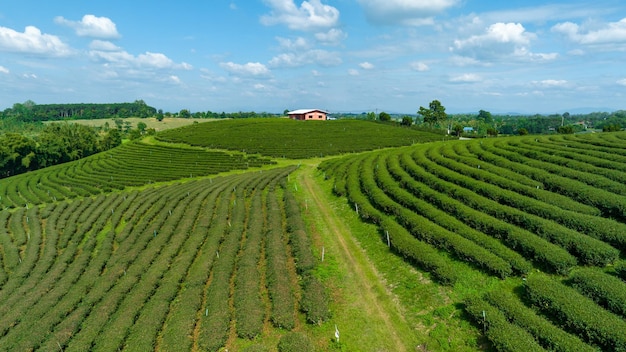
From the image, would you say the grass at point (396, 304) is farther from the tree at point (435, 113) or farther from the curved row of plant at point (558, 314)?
the tree at point (435, 113)

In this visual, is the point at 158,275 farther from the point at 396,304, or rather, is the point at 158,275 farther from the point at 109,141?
the point at 109,141

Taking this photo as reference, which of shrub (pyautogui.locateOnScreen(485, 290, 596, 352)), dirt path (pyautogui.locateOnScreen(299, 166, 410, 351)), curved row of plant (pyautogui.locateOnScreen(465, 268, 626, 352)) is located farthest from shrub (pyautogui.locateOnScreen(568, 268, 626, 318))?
dirt path (pyautogui.locateOnScreen(299, 166, 410, 351))

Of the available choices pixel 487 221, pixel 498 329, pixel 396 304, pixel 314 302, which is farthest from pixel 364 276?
pixel 487 221

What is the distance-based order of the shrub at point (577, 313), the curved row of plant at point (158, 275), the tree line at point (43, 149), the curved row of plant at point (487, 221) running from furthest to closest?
the tree line at point (43, 149) < the curved row of plant at point (487, 221) < the curved row of plant at point (158, 275) < the shrub at point (577, 313)

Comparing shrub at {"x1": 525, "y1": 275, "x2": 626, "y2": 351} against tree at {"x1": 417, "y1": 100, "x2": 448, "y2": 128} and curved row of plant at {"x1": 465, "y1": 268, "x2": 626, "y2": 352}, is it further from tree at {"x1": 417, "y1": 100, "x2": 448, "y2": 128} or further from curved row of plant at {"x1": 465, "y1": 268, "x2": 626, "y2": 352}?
tree at {"x1": 417, "y1": 100, "x2": 448, "y2": 128}

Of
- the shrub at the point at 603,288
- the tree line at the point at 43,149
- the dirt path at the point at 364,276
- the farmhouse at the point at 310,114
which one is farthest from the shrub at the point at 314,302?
the farmhouse at the point at 310,114

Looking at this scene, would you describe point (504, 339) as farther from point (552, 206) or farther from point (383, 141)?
point (383, 141)
